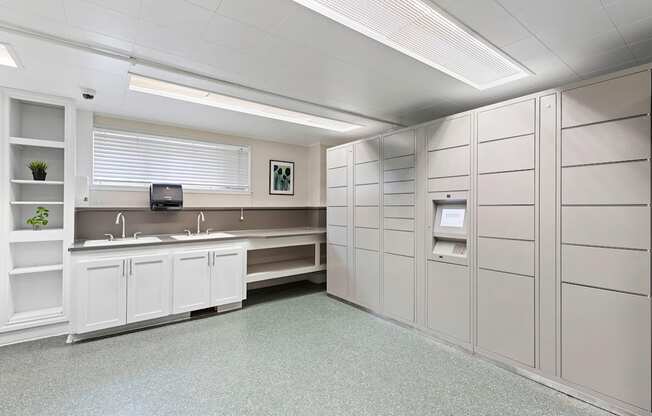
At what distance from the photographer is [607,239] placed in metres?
2.02

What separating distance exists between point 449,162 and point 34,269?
4.42 meters

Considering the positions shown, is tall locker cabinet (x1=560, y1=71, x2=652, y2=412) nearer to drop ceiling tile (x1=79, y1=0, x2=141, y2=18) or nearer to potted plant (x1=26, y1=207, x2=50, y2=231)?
drop ceiling tile (x1=79, y1=0, x2=141, y2=18)

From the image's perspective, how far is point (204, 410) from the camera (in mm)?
1994

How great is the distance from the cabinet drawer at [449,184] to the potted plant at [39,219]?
4162mm

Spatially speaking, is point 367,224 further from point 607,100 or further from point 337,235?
point 607,100

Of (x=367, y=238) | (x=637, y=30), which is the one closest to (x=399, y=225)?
(x=367, y=238)

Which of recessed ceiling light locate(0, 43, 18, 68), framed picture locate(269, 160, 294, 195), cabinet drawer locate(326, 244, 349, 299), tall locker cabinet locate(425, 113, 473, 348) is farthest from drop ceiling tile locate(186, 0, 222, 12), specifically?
framed picture locate(269, 160, 294, 195)

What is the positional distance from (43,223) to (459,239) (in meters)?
4.38

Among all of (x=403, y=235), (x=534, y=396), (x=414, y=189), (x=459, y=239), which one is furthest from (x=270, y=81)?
(x=534, y=396)

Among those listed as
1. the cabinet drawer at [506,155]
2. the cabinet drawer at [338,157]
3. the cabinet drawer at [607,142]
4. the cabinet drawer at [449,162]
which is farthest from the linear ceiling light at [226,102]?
the cabinet drawer at [607,142]

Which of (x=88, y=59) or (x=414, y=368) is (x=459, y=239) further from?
(x=88, y=59)

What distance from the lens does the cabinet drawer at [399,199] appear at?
133 inches

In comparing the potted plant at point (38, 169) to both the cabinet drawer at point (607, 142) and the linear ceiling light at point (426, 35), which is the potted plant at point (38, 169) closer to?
the linear ceiling light at point (426, 35)

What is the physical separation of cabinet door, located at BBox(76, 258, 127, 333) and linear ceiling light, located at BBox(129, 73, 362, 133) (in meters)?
1.84
